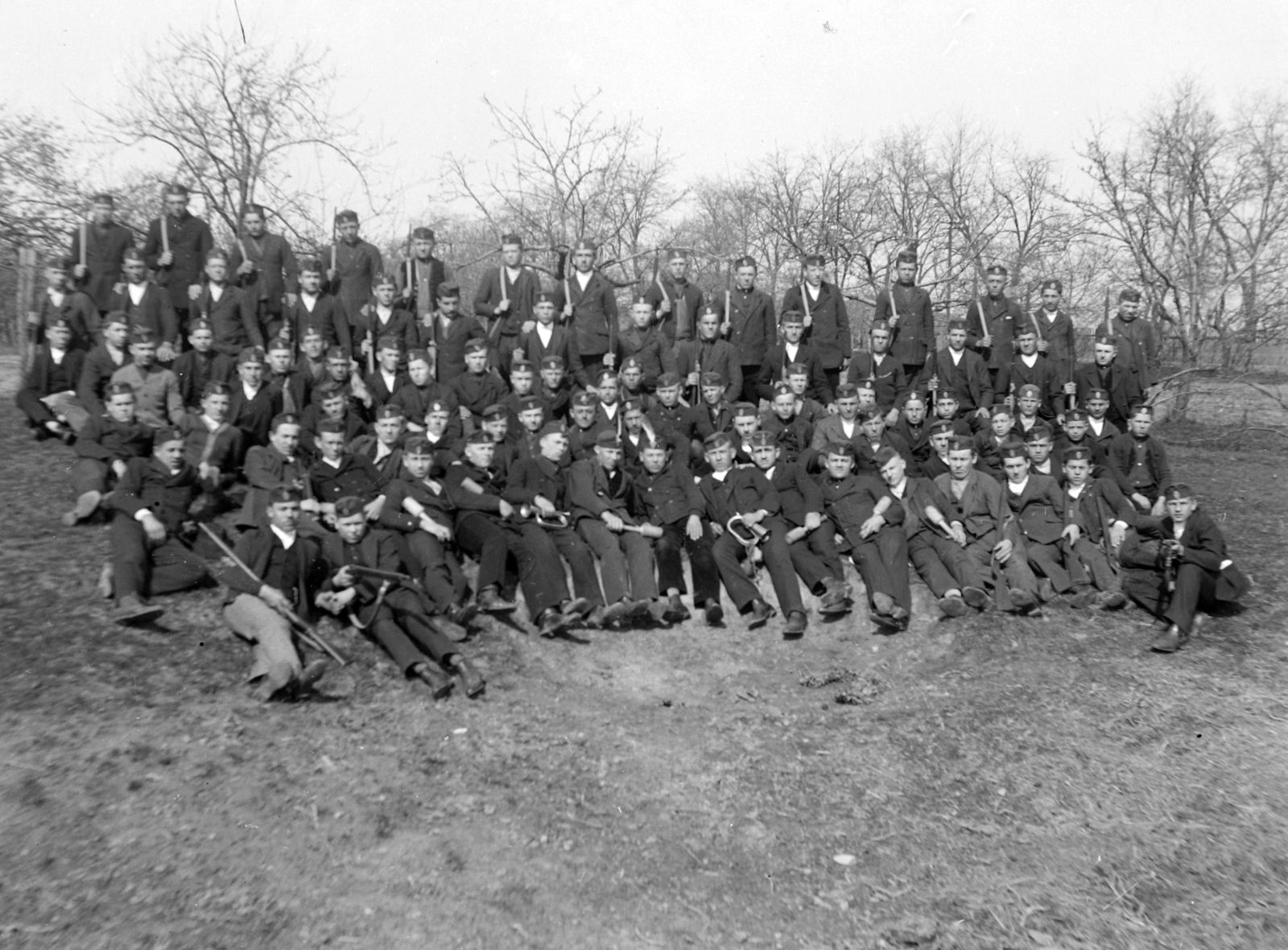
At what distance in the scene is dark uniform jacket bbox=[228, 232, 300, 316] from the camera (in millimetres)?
9734

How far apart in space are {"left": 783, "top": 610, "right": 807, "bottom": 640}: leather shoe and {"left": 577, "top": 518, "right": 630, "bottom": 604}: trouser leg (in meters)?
1.26

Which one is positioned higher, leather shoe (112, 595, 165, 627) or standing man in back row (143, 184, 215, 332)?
standing man in back row (143, 184, 215, 332)

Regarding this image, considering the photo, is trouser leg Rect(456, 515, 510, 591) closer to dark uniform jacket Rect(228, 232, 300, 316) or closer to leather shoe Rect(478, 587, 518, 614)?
leather shoe Rect(478, 587, 518, 614)

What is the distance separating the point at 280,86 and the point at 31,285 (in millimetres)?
4874

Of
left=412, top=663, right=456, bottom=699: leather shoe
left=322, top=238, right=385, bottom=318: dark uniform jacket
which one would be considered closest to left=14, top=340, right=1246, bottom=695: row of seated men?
left=412, top=663, right=456, bottom=699: leather shoe

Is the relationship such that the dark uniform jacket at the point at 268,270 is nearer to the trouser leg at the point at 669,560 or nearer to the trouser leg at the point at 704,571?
the trouser leg at the point at 669,560

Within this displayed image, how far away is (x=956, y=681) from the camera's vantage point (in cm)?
643

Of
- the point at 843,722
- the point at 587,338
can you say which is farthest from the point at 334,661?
the point at 587,338

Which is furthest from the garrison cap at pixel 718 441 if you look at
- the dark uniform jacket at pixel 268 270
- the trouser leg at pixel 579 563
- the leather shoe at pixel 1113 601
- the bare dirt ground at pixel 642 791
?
the dark uniform jacket at pixel 268 270

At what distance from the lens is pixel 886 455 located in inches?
326

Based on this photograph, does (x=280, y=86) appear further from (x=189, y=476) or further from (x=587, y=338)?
(x=189, y=476)

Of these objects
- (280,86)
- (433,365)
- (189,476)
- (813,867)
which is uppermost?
(280,86)

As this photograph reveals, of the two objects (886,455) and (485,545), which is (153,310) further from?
(886,455)

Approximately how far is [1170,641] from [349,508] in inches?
231
